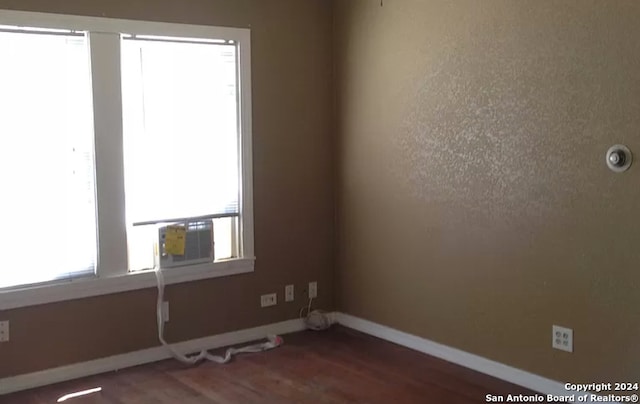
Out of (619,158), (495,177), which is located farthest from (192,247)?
(619,158)

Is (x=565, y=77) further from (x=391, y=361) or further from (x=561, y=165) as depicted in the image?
(x=391, y=361)

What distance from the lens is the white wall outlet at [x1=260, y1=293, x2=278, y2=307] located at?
16.1 feet

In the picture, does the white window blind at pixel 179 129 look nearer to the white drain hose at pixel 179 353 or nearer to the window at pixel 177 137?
the window at pixel 177 137

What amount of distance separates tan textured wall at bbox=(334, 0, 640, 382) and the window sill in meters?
0.91

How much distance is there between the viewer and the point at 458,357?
4336mm

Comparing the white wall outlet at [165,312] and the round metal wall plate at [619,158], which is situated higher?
the round metal wall plate at [619,158]

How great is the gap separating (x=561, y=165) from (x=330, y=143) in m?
1.87

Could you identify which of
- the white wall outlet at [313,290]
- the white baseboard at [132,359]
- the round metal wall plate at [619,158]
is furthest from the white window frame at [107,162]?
the round metal wall plate at [619,158]

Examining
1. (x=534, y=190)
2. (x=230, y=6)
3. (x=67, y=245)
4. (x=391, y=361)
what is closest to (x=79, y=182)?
(x=67, y=245)

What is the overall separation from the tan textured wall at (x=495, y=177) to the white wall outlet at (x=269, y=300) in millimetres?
519

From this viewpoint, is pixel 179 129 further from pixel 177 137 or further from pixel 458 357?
pixel 458 357

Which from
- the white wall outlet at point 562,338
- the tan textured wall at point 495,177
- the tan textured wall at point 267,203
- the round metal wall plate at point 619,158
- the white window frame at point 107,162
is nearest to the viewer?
the round metal wall plate at point 619,158

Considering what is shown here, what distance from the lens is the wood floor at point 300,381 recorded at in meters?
3.87

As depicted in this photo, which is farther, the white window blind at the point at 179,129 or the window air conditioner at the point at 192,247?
the window air conditioner at the point at 192,247
